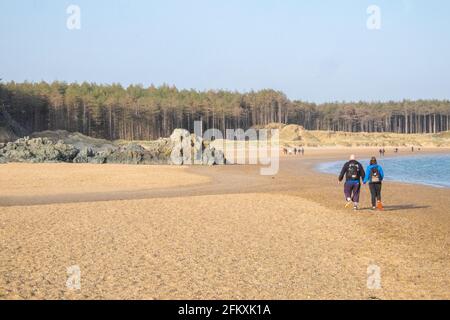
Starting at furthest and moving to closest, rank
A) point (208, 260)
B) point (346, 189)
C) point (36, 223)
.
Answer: point (346, 189), point (36, 223), point (208, 260)

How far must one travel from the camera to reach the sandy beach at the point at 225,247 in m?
8.05

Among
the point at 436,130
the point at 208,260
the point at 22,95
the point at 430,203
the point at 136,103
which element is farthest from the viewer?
the point at 436,130

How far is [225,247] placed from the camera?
A: 11102 mm

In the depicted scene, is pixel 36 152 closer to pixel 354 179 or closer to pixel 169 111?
pixel 354 179

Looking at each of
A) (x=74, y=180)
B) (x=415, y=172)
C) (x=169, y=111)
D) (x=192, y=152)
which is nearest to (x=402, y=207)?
(x=74, y=180)

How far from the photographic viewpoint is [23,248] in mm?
10867

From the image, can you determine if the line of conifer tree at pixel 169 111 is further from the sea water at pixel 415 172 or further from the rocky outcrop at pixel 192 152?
the sea water at pixel 415 172

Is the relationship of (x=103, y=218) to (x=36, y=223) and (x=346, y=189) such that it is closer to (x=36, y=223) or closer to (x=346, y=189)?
(x=36, y=223)

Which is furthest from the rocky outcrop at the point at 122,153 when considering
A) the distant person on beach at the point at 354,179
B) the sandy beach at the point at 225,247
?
the distant person on beach at the point at 354,179

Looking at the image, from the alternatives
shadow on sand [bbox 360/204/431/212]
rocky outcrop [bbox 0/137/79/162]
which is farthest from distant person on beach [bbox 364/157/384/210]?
rocky outcrop [bbox 0/137/79/162]

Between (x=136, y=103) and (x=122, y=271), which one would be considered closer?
(x=122, y=271)

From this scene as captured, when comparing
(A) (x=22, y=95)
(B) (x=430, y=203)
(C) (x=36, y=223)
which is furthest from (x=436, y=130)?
(C) (x=36, y=223)

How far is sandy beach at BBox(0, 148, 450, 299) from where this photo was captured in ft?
26.4

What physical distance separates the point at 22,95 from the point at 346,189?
3191 inches
